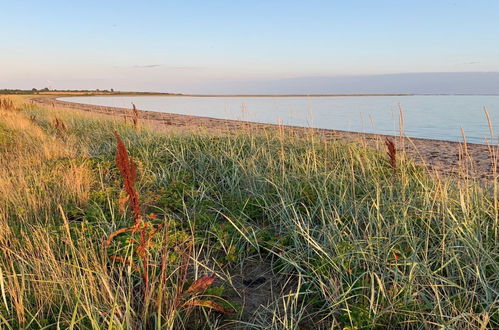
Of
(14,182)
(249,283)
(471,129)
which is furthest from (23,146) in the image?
(471,129)

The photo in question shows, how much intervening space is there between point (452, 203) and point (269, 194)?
179 cm

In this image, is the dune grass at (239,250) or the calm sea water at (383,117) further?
the calm sea water at (383,117)

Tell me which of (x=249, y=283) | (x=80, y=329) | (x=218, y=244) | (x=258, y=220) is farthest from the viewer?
(x=258, y=220)

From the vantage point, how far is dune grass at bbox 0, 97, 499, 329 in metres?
2.06

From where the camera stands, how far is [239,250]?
120 inches

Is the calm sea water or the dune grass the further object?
the calm sea water

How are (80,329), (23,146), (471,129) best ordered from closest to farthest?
1. (80,329)
2. (23,146)
3. (471,129)

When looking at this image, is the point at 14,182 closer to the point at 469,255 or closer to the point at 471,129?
the point at 469,255

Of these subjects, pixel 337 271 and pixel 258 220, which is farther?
pixel 258 220

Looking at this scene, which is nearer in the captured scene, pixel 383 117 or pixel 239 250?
pixel 239 250

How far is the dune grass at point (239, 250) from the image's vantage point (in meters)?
2.06

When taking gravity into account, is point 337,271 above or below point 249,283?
above

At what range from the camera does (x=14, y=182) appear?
14.1ft

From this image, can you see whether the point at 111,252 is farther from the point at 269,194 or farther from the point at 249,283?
the point at 269,194
